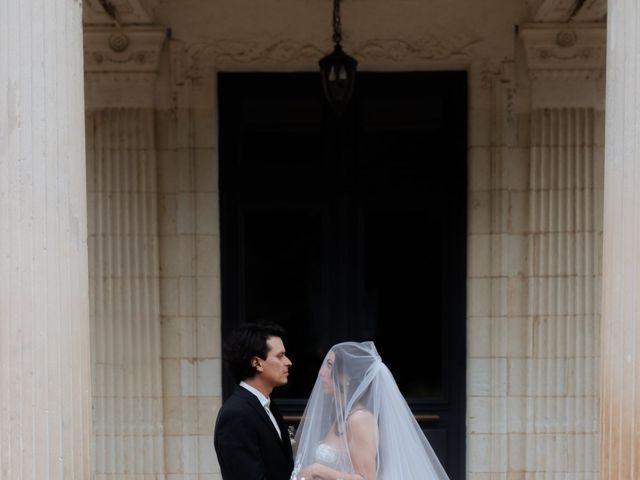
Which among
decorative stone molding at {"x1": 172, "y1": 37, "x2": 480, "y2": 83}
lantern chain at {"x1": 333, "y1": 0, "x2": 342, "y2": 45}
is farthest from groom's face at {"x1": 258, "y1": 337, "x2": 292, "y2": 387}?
decorative stone molding at {"x1": 172, "y1": 37, "x2": 480, "y2": 83}

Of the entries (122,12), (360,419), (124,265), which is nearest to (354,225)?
(124,265)

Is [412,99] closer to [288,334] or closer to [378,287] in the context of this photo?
[378,287]

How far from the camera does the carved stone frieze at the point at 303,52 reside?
741 cm

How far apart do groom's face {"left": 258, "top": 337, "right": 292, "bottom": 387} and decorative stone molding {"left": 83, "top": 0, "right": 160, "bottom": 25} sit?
3.55m

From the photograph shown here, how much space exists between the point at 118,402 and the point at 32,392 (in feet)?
10.1

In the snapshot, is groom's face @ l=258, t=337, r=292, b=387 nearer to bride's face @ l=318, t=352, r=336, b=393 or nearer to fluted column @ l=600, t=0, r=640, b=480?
bride's face @ l=318, t=352, r=336, b=393

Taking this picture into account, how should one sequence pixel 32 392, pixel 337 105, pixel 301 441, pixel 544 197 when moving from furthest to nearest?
pixel 544 197, pixel 337 105, pixel 301 441, pixel 32 392

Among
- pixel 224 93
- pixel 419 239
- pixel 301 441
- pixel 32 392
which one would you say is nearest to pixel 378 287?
pixel 419 239

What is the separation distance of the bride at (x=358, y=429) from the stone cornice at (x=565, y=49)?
11.9 feet

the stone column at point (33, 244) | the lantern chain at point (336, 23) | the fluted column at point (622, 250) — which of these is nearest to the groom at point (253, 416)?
the stone column at point (33, 244)

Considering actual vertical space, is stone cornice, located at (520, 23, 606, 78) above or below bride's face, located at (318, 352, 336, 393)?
above

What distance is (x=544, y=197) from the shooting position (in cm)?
727

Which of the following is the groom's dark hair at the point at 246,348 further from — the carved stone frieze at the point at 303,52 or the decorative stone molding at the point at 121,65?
the carved stone frieze at the point at 303,52

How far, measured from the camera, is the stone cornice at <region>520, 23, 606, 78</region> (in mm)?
7152
